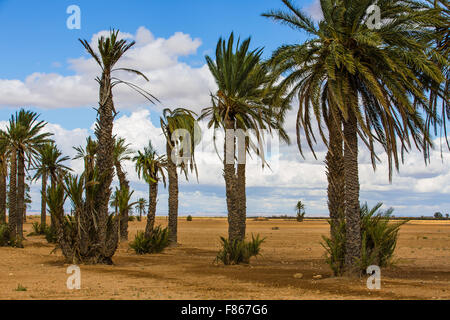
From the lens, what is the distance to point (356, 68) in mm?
15156

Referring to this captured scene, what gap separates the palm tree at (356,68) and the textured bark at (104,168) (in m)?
7.02

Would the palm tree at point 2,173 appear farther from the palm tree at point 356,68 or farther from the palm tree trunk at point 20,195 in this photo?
the palm tree at point 356,68

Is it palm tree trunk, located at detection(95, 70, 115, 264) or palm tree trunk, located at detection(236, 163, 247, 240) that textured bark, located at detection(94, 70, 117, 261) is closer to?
palm tree trunk, located at detection(95, 70, 115, 264)

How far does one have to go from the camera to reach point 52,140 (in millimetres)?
31984

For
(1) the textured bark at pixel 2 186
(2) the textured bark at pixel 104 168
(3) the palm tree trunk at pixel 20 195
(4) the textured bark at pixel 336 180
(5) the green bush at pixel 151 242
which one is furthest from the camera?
(1) the textured bark at pixel 2 186

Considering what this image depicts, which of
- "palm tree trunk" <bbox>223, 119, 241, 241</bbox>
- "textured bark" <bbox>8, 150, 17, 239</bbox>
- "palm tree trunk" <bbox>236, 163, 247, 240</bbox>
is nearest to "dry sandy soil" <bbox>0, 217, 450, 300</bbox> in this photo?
"palm tree trunk" <bbox>223, 119, 241, 241</bbox>

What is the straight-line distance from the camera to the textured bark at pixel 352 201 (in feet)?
47.7

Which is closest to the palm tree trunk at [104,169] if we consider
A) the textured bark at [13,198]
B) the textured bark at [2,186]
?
the textured bark at [13,198]

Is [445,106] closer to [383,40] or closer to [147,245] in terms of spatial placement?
[383,40]

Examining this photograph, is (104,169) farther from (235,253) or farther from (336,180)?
(336,180)

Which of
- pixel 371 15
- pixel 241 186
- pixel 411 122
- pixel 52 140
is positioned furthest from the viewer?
pixel 52 140

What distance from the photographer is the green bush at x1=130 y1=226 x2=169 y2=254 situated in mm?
24625
